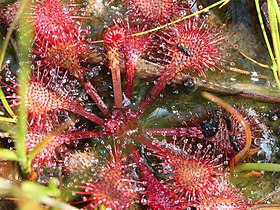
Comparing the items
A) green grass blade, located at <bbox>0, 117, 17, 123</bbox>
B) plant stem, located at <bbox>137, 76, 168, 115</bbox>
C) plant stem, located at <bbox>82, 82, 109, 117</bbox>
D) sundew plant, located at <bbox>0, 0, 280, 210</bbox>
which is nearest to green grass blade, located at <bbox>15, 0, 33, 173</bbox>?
sundew plant, located at <bbox>0, 0, 280, 210</bbox>

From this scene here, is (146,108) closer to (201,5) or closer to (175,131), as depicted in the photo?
(175,131)

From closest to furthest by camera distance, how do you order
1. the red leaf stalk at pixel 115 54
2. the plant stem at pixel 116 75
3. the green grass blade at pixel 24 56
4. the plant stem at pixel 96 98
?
the green grass blade at pixel 24 56
the red leaf stalk at pixel 115 54
the plant stem at pixel 116 75
the plant stem at pixel 96 98

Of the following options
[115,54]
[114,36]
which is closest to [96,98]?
[115,54]

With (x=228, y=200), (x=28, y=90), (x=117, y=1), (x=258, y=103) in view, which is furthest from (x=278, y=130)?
(x=28, y=90)

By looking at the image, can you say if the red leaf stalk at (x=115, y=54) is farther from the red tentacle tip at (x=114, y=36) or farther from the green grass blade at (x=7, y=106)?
the green grass blade at (x=7, y=106)

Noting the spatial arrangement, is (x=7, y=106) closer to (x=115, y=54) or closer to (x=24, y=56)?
(x=24, y=56)

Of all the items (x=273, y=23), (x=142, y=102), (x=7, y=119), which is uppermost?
(x=273, y=23)

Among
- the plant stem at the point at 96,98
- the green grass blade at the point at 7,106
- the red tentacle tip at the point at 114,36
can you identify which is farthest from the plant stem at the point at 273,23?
the green grass blade at the point at 7,106
